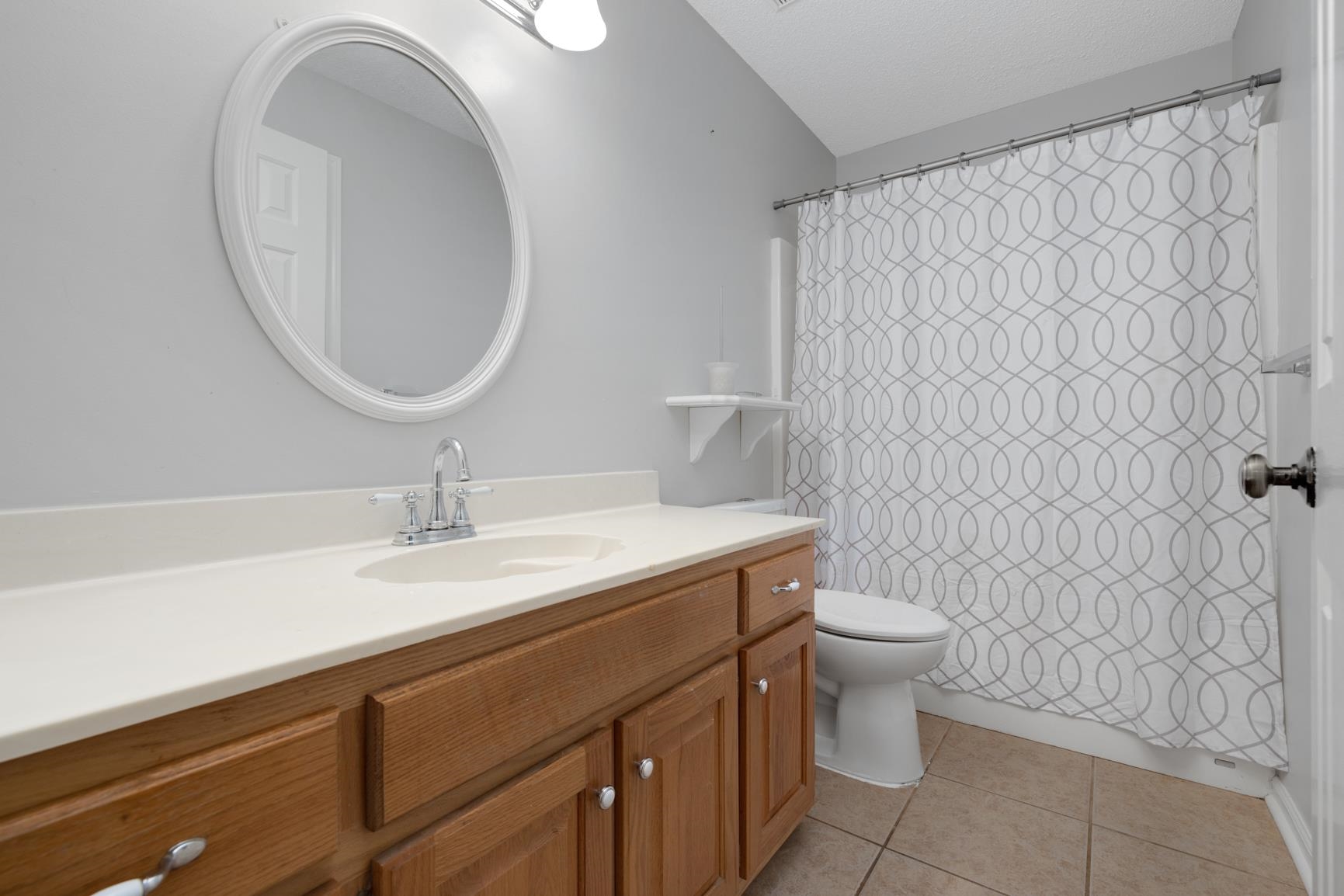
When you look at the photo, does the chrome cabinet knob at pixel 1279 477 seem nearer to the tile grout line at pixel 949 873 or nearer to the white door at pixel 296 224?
the tile grout line at pixel 949 873

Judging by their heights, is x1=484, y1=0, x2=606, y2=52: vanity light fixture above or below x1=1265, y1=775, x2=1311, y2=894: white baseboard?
above

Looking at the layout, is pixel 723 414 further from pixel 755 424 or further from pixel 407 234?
pixel 407 234

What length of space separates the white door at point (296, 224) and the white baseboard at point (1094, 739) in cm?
232

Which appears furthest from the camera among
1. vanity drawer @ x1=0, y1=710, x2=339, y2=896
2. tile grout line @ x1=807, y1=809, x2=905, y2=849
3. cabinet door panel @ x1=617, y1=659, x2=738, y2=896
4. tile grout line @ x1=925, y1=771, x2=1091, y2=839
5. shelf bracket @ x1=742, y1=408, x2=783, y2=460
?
shelf bracket @ x1=742, y1=408, x2=783, y2=460

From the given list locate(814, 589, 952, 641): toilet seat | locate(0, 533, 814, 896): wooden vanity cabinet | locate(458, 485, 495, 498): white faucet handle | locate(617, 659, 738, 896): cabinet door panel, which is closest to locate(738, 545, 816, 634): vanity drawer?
locate(0, 533, 814, 896): wooden vanity cabinet

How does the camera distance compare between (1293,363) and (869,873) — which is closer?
(1293,363)

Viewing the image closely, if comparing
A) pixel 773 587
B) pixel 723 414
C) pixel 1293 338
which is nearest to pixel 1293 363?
pixel 1293 338

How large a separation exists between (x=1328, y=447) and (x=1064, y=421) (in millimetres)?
1504

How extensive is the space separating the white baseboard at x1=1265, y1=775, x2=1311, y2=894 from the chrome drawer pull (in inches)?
82.3

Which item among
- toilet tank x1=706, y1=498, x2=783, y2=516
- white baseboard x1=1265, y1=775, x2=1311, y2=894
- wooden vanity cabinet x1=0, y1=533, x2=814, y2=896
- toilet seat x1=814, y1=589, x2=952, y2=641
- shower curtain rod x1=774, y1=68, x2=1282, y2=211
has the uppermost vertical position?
shower curtain rod x1=774, y1=68, x2=1282, y2=211

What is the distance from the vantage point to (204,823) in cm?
47

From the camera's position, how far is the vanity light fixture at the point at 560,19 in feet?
4.44

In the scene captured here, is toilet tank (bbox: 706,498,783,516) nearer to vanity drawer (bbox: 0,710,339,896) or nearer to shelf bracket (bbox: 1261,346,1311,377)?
shelf bracket (bbox: 1261,346,1311,377)

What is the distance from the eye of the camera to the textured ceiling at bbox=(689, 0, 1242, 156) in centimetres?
196
